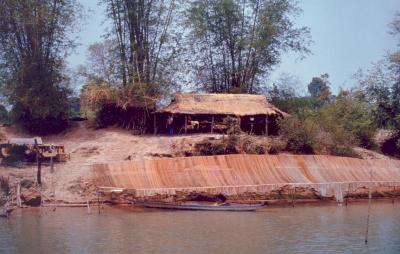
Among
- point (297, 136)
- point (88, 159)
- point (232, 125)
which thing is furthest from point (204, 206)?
point (297, 136)

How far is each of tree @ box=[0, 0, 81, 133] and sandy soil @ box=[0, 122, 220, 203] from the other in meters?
1.53

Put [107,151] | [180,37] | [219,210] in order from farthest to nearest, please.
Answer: [180,37], [107,151], [219,210]

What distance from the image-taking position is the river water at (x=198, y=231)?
57.2 feet

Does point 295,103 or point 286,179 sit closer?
point 286,179

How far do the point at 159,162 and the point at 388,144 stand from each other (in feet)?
55.4

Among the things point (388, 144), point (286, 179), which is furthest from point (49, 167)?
point (388, 144)

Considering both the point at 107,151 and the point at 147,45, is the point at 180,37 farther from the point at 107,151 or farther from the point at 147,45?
the point at 107,151

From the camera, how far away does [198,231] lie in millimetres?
19766

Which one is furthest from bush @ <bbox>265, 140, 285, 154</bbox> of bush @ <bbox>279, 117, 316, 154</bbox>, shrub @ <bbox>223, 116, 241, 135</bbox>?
shrub @ <bbox>223, 116, 241, 135</bbox>

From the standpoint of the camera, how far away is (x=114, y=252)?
55.3 feet

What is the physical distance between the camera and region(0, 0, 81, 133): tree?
3206cm

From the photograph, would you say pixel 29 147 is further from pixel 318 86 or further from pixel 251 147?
pixel 318 86

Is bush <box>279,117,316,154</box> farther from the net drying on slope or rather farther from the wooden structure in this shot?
the wooden structure

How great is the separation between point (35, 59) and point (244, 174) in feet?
43.7
